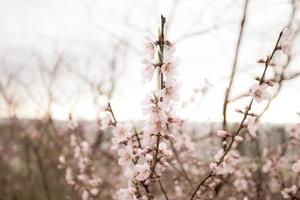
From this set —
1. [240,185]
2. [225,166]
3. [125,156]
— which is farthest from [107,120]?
[240,185]

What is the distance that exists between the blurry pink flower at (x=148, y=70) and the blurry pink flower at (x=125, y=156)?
1.50 ft

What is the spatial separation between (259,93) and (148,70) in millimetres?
684

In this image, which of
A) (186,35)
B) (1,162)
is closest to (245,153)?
(1,162)

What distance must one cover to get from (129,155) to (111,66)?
9063 millimetres

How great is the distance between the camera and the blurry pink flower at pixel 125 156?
2680 mm

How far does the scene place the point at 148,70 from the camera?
2480mm

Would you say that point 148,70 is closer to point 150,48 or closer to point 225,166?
point 150,48

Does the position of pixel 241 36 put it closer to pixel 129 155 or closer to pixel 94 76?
pixel 129 155

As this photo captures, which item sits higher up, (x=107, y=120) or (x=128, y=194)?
(x=107, y=120)

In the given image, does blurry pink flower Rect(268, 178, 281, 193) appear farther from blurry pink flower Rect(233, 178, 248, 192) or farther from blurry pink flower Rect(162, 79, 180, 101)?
blurry pink flower Rect(162, 79, 180, 101)

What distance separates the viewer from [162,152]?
2.58 m

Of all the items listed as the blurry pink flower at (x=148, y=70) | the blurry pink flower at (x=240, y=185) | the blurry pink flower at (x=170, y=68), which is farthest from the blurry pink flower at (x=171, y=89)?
the blurry pink flower at (x=240, y=185)

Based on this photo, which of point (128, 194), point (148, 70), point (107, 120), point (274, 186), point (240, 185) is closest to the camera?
point (148, 70)

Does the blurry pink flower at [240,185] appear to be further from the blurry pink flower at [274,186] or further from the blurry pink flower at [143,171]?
the blurry pink flower at [143,171]
